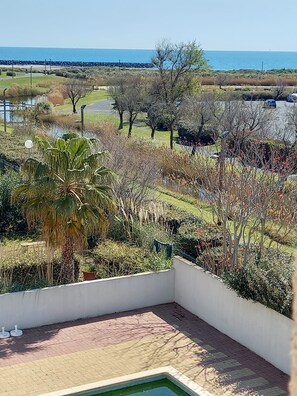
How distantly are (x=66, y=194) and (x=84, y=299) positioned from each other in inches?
89.4

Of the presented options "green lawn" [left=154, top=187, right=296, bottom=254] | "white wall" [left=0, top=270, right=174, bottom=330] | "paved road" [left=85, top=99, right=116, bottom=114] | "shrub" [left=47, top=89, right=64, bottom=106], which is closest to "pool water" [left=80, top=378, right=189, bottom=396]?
"white wall" [left=0, top=270, right=174, bottom=330]

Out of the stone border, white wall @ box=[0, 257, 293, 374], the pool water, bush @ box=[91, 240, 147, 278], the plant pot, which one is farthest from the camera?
bush @ box=[91, 240, 147, 278]

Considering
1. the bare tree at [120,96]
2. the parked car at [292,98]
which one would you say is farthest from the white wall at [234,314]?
the parked car at [292,98]

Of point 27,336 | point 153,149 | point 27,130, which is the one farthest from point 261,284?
point 27,130

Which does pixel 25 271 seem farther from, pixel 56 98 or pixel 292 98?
pixel 292 98

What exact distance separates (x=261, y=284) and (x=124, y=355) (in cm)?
289

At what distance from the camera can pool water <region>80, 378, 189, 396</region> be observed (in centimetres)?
1022

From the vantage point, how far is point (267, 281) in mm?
11492

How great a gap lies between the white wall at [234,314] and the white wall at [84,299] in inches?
20.0

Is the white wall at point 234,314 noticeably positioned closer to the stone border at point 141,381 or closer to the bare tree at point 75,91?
the stone border at point 141,381

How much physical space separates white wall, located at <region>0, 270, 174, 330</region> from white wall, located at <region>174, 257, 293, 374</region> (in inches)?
20.0

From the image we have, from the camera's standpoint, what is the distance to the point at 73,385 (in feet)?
34.5

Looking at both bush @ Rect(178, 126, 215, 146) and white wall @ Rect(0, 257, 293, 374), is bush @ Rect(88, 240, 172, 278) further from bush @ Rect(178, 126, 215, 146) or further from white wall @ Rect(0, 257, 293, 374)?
bush @ Rect(178, 126, 215, 146)

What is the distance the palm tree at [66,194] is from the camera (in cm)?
1297
